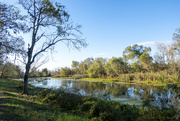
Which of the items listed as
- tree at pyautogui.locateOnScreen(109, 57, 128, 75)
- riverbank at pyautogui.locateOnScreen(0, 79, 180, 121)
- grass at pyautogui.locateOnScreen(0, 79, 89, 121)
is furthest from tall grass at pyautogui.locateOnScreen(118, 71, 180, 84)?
grass at pyautogui.locateOnScreen(0, 79, 89, 121)

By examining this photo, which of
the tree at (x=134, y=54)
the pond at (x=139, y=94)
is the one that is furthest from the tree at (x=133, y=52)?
the pond at (x=139, y=94)

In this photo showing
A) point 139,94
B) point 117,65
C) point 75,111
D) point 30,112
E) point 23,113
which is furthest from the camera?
point 117,65


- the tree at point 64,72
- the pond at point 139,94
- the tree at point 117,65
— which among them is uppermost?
the tree at point 117,65

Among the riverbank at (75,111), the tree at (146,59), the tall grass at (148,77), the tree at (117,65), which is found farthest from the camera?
the tree at (117,65)

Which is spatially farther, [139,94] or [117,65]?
[117,65]

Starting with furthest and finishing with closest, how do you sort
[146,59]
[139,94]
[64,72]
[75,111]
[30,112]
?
1. [64,72]
2. [146,59]
3. [139,94]
4. [75,111]
5. [30,112]

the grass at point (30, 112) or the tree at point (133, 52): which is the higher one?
the tree at point (133, 52)

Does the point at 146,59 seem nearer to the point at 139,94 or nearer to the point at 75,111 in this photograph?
the point at 139,94

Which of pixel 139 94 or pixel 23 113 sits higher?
pixel 23 113

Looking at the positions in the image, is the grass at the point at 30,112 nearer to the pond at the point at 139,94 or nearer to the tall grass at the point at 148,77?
the pond at the point at 139,94

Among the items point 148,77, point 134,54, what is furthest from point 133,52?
point 148,77

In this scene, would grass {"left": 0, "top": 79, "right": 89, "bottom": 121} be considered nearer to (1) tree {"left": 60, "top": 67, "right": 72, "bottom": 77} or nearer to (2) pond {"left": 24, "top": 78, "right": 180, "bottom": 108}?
(2) pond {"left": 24, "top": 78, "right": 180, "bottom": 108}

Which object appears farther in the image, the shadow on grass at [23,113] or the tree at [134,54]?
the tree at [134,54]

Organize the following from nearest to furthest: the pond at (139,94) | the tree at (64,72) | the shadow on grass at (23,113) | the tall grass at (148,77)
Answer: the shadow on grass at (23,113) → the pond at (139,94) → the tall grass at (148,77) → the tree at (64,72)
